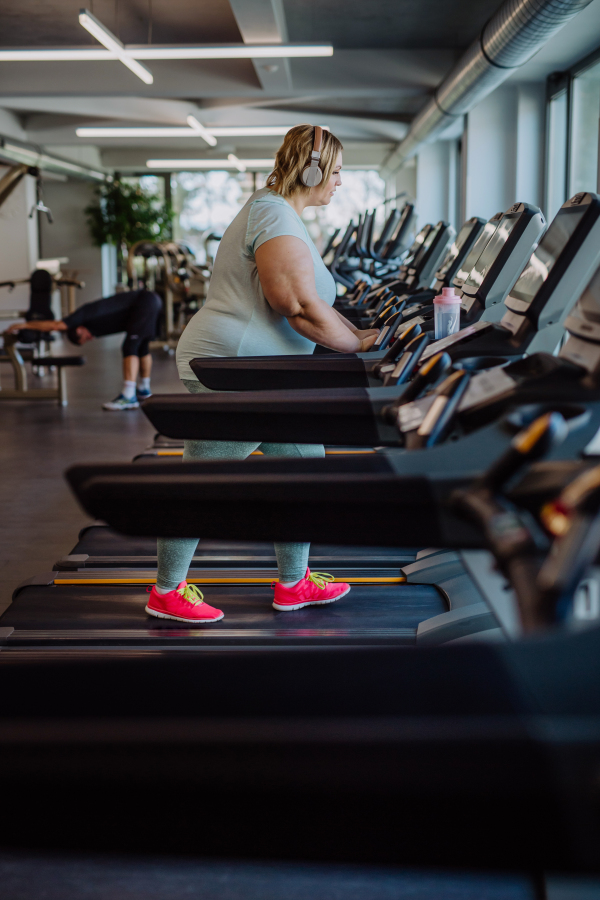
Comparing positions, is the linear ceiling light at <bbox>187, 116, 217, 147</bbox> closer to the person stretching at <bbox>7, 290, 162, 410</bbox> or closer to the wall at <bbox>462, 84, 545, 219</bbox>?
the wall at <bbox>462, 84, 545, 219</bbox>

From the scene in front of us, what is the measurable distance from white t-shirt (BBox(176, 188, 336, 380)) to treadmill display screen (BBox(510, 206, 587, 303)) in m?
0.53

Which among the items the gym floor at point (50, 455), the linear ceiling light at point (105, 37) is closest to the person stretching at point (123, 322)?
the gym floor at point (50, 455)

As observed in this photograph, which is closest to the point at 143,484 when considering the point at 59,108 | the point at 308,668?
the point at 308,668

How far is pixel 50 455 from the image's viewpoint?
4.38 m

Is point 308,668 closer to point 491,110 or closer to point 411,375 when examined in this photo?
point 411,375

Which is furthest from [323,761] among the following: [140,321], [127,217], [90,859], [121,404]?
[127,217]

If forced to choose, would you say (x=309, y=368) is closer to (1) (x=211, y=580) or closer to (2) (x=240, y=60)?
(1) (x=211, y=580)

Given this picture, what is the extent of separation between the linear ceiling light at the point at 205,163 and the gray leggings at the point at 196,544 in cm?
1344

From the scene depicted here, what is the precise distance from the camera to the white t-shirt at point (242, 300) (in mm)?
1922

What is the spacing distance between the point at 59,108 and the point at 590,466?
11.4 meters

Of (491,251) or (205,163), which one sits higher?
(205,163)

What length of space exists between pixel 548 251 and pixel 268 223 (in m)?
0.64

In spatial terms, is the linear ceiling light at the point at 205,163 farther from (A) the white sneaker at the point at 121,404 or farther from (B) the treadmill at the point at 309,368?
(B) the treadmill at the point at 309,368

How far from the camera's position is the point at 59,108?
10688mm
